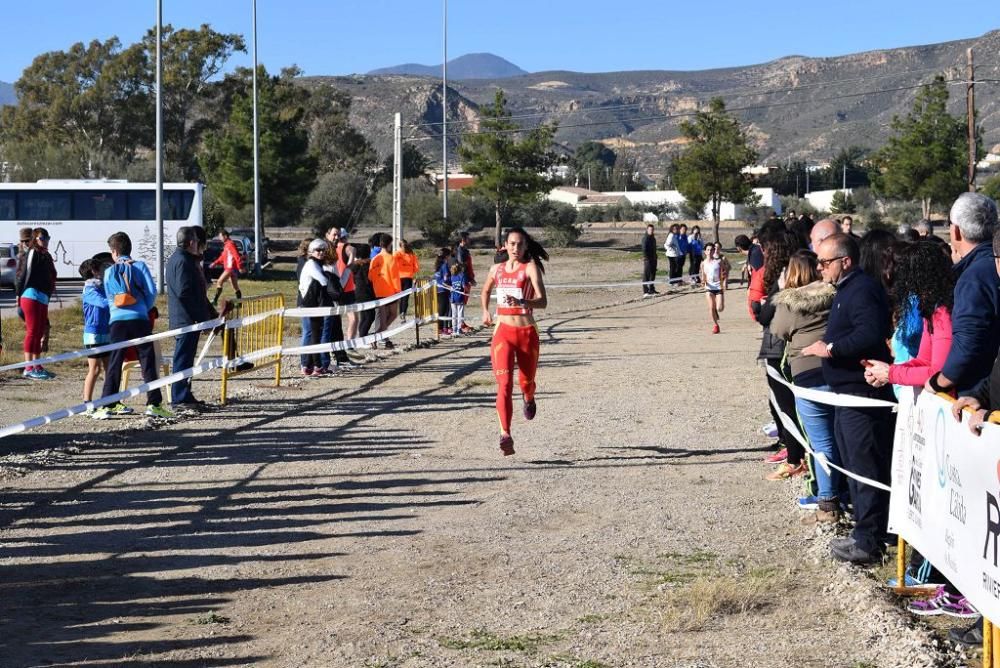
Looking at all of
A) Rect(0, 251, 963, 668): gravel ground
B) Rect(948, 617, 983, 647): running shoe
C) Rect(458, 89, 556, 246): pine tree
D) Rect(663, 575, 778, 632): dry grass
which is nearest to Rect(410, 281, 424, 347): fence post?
Rect(0, 251, 963, 668): gravel ground

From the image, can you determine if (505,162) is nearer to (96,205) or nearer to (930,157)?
(930,157)

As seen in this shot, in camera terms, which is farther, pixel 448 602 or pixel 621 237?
pixel 621 237

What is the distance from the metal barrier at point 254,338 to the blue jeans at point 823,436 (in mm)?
7472

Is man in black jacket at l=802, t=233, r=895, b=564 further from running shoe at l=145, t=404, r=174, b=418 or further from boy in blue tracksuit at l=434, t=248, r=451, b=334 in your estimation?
boy in blue tracksuit at l=434, t=248, r=451, b=334

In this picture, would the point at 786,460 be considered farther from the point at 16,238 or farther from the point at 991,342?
the point at 16,238

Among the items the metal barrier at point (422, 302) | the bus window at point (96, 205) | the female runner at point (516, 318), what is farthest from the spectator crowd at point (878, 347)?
the bus window at point (96, 205)

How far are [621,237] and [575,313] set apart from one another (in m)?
44.7

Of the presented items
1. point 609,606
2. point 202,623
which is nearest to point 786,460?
point 609,606

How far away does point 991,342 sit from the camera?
223 inches

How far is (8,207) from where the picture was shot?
42188mm

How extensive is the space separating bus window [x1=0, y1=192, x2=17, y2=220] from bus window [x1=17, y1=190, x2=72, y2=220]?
161 mm

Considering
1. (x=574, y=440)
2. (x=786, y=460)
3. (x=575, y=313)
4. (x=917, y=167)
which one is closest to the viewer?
(x=786, y=460)

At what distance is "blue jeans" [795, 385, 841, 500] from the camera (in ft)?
26.4

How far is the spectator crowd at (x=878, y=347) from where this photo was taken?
5695 millimetres
